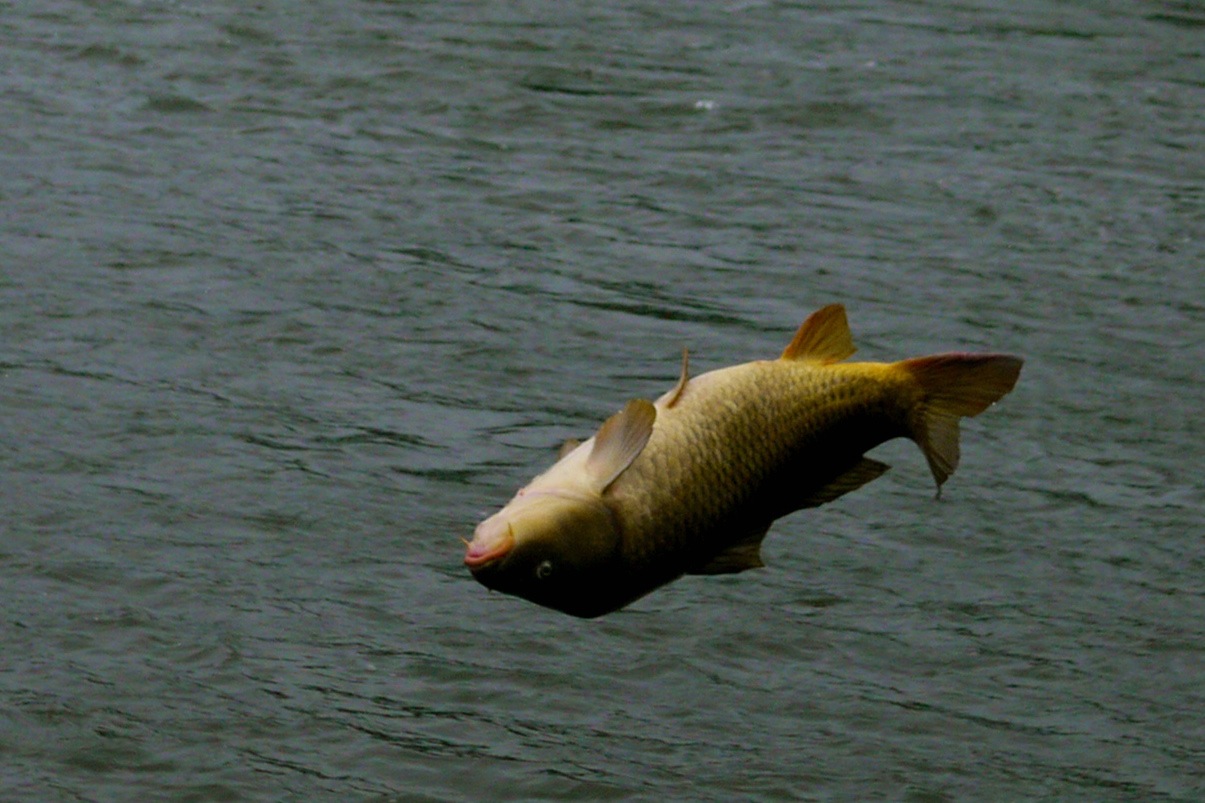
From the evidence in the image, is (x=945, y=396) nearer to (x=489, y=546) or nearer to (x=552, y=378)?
(x=489, y=546)

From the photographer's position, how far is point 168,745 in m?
6.44

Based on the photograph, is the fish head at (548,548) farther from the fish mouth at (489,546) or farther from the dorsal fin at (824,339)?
the dorsal fin at (824,339)

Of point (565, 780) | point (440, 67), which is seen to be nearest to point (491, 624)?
point (565, 780)

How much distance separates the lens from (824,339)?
167 inches

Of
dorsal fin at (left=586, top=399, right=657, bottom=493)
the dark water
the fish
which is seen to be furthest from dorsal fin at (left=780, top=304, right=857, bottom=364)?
the dark water

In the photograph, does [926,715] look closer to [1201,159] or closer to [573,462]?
[573,462]

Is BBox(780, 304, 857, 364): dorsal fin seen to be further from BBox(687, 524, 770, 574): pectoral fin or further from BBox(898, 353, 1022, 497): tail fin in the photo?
BBox(687, 524, 770, 574): pectoral fin

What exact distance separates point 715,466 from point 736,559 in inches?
6.2

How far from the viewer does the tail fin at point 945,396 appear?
13.6 feet

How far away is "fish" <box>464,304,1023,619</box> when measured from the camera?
12.2 ft

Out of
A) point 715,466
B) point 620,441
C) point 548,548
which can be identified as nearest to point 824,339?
point 715,466

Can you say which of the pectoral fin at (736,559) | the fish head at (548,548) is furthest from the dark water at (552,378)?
the fish head at (548,548)

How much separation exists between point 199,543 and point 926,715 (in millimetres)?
2392

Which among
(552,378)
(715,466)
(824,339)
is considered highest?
(824,339)
